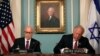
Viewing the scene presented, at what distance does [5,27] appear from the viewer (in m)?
5.77

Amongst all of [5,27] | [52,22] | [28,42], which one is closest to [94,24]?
[52,22]

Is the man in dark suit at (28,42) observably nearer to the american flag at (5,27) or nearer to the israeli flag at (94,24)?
the american flag at (5,27)

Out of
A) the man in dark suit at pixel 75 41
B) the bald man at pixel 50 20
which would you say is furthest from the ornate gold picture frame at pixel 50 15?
the man in dark suit at pixel 75 41

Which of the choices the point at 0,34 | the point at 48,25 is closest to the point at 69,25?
the point at 48,25

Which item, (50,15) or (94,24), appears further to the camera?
(50,15)

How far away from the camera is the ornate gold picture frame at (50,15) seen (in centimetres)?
612

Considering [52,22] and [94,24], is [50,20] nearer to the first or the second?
[52,22]

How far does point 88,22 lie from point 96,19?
0.64 feet

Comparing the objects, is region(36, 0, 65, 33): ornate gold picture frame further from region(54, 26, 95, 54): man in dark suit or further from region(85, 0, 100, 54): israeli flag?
region(54, 26, 95, 54): man in dark suit

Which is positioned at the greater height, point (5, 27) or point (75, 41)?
point (5, 27)

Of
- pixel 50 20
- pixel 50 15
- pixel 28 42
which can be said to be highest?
pixel 50 15

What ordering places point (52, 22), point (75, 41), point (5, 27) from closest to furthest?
point (75, 41)
point (5, 27)
point (52, 22)

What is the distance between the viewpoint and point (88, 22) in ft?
19.2

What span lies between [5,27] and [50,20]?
43.7 inches
